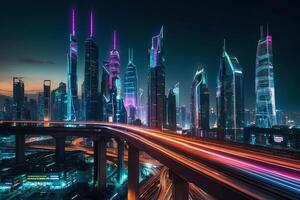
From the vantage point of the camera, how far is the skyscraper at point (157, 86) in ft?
355

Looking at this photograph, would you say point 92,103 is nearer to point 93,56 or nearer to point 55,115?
point 93,56

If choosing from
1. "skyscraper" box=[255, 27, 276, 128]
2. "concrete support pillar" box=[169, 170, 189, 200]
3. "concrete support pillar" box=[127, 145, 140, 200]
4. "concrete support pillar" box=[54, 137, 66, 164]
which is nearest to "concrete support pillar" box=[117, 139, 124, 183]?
"concrete support pillar" box=[54, 137, 66, 164]

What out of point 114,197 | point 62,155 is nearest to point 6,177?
point 62,155

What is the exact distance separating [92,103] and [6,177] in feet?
237

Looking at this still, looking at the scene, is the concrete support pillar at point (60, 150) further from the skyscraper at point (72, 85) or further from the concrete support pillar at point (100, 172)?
the skyscraper at point (72, 85)

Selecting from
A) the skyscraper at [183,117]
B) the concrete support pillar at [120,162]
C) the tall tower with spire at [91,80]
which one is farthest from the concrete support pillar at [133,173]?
the skyscraper at [183,117]

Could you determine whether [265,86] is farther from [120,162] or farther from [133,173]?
[133,173]

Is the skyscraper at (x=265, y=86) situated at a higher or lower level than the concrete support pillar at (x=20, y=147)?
higher

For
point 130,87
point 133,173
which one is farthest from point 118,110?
point 133,173

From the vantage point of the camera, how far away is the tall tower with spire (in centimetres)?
12962

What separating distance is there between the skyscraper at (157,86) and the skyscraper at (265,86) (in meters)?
36.3

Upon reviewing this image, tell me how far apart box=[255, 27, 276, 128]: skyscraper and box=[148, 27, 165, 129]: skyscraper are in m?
36.3

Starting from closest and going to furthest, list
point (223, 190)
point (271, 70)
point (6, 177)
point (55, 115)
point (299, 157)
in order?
point (223, 190) → point (299, 157) → point (6, 177) → point (271, 70) → point (55, 115)

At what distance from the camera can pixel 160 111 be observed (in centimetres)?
10806
